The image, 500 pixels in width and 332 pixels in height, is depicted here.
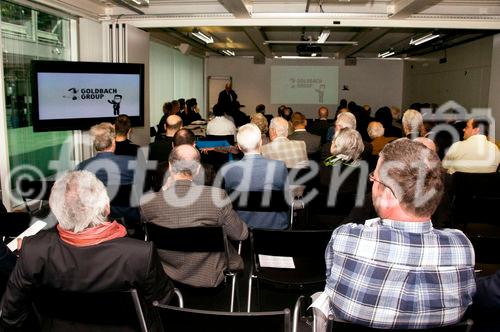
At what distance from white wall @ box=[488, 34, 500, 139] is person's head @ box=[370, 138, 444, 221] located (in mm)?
8323

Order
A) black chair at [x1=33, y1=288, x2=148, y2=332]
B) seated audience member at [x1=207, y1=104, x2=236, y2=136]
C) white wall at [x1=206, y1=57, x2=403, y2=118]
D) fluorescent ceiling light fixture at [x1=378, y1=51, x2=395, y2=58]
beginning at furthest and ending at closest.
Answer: white wall at [x1=206, y1=57, x2=403, y2=118]
fluorescent ceiling light fixture at [x1=378, y1=51, x2=395, y2=58]
seated audience member at [x1=207, y1=104, x2=236, y2=136]
black chair at [x1=33, y1=288, x2=148, y2=332]

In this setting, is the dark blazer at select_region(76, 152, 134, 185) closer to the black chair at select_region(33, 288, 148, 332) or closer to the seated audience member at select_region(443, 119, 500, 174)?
the black chair at select_region(33, 288, 148, 332)

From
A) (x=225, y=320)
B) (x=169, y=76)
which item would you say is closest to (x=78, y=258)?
(x=225, y=320)

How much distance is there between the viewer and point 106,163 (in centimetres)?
398

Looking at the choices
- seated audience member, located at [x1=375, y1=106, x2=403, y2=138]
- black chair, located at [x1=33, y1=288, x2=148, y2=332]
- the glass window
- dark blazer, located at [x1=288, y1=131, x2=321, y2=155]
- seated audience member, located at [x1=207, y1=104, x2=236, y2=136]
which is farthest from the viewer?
seated audience member, located at [x1=375, y1=106, x2=403, y2=138]

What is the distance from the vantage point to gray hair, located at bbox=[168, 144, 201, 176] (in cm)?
299

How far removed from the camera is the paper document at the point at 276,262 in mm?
2938

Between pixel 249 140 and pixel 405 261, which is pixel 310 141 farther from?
pixel 405 261

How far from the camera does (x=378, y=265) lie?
156 centimetres

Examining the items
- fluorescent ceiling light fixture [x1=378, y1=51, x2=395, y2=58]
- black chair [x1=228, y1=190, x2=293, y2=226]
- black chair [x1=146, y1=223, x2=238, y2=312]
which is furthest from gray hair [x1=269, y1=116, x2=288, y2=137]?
fluorescent ceiling light fixture [x1=378, y1=51, x2=395, y2=58]

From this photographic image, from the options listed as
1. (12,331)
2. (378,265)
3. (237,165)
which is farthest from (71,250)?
(237,165)

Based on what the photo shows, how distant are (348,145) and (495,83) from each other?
697cm

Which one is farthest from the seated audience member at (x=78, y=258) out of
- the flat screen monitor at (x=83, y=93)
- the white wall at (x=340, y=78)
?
the white wall at (x=340, y=78)

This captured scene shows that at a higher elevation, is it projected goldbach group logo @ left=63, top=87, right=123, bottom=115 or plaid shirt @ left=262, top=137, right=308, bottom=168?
projected goldbach group logo @ left=63, top=87, right=123, bottom=115
